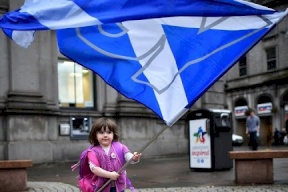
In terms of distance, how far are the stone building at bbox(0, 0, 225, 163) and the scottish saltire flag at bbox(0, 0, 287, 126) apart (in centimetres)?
960

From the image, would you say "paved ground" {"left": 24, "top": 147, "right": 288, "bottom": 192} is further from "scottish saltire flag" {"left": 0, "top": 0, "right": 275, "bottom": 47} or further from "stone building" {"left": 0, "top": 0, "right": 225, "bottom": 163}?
"scottish saltire flag" {"left": 0, "top": 0, "right": 275, "bottom": 47}

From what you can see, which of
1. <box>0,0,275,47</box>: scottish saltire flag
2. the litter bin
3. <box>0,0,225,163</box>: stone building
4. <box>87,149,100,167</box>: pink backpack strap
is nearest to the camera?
<box>87,149,100,167</box>: pink backpack strap

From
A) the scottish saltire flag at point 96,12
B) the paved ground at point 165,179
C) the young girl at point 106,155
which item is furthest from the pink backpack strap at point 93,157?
the paved ground at point 165,179

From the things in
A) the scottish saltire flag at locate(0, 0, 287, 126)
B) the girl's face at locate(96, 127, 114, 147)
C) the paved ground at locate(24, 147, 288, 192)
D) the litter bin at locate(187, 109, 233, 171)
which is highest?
the scottish saltire flag at locate(0, 0, 287, 126)

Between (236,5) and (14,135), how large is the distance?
10483 millimetres

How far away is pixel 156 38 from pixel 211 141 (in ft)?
23.4

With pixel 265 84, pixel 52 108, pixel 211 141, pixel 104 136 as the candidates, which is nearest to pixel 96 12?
pixel 104 136

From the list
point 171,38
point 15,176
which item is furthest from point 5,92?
point 171,38

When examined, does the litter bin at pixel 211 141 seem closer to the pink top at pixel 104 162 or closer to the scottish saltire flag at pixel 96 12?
the scottish saltire flag at pixel 96 12

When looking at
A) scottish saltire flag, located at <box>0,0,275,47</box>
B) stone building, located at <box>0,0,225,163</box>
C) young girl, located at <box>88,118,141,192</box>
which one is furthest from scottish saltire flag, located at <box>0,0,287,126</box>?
stone building, located at <box>0,0,225,163</box>

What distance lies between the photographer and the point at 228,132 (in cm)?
1163

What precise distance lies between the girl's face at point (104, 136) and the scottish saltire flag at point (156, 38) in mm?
506

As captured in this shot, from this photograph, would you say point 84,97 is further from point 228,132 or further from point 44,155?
point 228,132

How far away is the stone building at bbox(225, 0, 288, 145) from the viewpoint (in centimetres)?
4428
